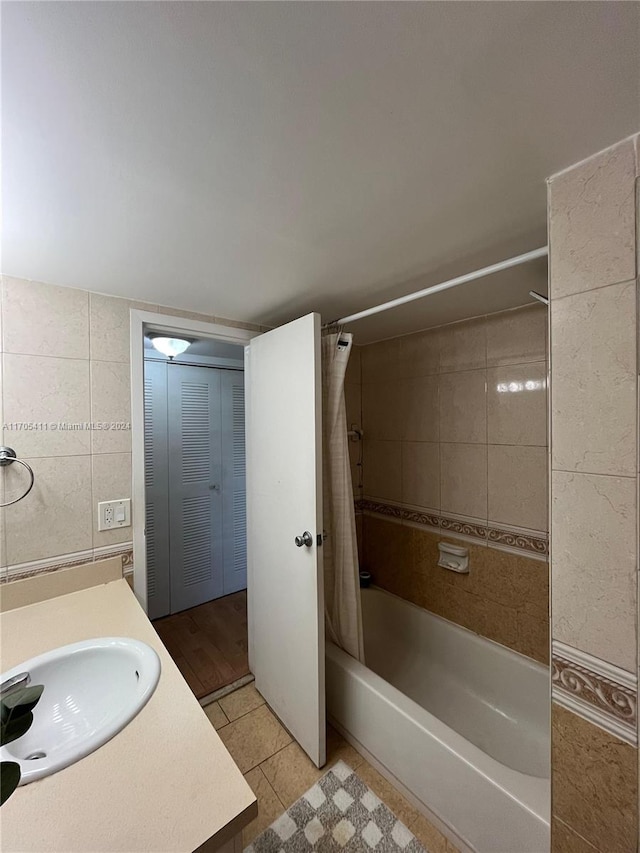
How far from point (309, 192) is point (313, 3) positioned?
0.38 m

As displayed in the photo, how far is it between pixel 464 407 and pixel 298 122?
1.61m

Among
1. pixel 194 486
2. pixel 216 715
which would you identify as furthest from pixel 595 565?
pixel 194 486

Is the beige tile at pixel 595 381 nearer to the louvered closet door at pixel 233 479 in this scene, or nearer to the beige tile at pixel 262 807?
the beige tile at pixel 262 807

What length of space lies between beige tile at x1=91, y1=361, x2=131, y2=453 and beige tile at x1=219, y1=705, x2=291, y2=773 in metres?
1.43

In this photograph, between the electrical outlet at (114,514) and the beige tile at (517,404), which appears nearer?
the electrical outlet at (114,514)

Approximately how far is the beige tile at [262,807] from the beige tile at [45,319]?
185cm

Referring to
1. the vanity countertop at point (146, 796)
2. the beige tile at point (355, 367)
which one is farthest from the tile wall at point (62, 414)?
the beige tile at point (355, 367)

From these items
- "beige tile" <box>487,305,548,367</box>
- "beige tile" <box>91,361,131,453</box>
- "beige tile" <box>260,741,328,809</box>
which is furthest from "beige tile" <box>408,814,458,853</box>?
"beige tile" <box>487,305,548,367</box>

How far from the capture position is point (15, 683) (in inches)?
35.3

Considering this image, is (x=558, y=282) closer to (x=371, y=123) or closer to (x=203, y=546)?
(x=371, y=123)

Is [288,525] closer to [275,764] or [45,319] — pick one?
[275,764]

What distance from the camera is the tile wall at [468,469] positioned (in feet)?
5.38

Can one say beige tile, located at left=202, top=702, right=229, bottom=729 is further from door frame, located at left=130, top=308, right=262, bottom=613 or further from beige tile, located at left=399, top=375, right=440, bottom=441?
beige tile, located at left=399, top=375, right=440, bottom=441

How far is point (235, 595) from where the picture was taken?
2.86 m
